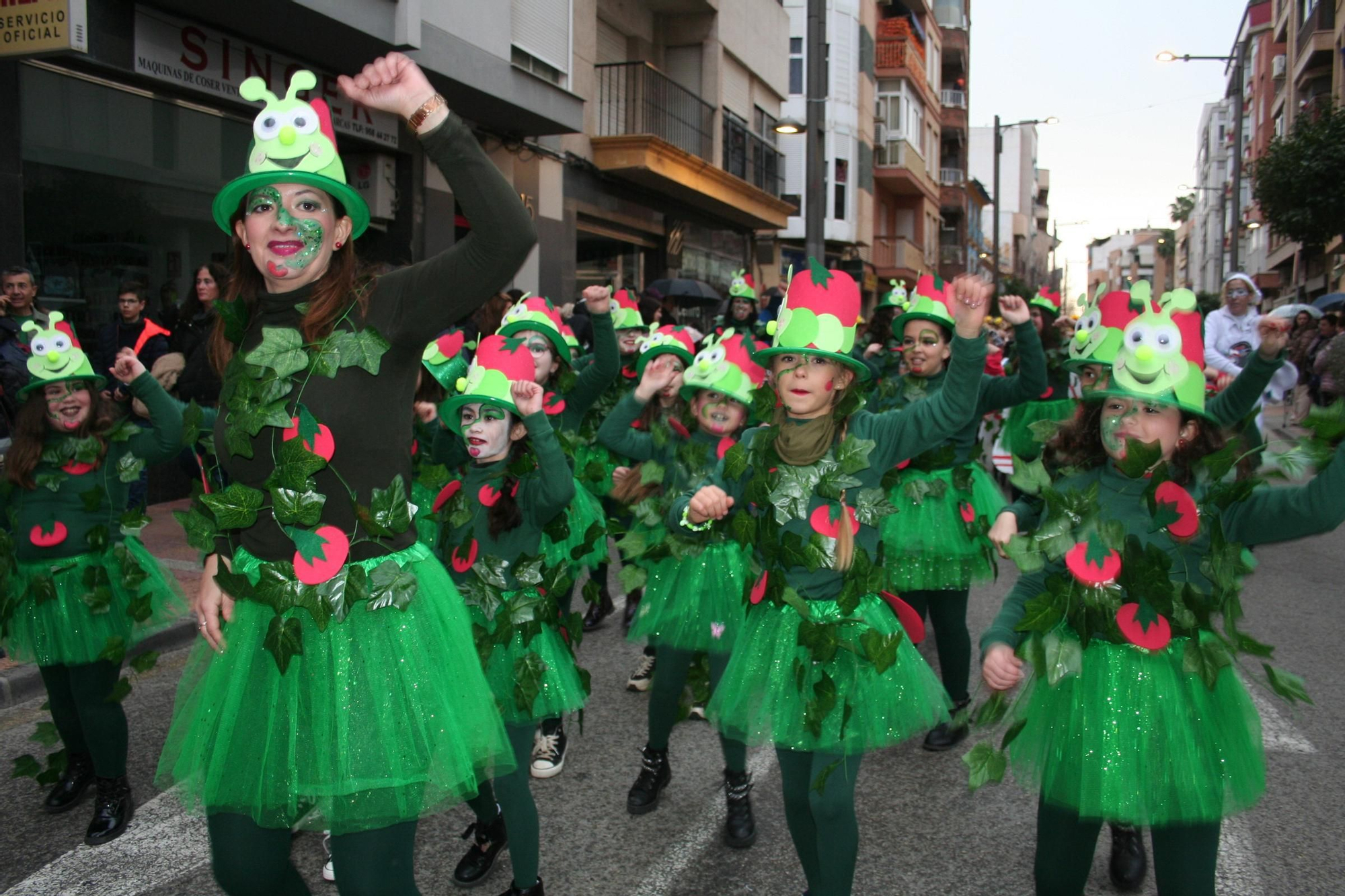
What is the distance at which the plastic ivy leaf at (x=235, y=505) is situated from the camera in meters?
2.35

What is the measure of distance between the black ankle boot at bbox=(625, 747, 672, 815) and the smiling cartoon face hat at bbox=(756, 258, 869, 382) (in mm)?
1779

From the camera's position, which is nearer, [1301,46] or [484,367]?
[484,367]

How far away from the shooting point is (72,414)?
4.19m

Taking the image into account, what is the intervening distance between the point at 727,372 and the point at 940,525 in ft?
4.13

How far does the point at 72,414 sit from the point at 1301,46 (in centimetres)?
4091

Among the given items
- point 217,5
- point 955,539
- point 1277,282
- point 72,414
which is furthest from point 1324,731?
point 1277,282

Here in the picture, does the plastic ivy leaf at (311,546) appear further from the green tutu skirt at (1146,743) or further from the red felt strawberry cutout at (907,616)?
the green tutu skirt at (1146,743)

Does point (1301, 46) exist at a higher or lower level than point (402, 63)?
higher

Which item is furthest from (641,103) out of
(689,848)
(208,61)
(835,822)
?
(835,822)

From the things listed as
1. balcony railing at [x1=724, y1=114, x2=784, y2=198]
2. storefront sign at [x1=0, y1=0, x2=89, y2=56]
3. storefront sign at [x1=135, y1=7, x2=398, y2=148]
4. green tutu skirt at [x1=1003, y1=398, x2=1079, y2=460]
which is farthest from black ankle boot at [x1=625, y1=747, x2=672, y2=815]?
balcony railing at [x1=724, y1=114, x2=784, y2=198]

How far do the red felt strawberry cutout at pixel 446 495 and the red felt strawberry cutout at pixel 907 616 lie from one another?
157 centimetres

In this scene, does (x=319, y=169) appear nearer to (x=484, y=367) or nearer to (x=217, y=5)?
(x=484, y=367)

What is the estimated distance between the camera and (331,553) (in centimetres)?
232

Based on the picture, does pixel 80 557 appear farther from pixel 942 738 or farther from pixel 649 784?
pixel 942 738
